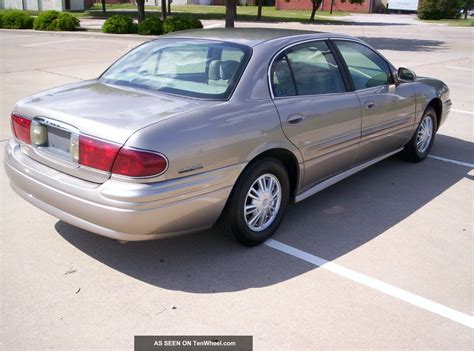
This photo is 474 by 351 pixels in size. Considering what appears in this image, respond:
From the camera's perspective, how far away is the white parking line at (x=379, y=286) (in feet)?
10.3

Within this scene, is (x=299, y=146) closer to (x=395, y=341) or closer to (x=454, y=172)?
(x=395, y=341)

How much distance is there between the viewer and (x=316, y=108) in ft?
13.6

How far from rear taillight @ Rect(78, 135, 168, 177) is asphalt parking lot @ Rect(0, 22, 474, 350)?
2.65 ft

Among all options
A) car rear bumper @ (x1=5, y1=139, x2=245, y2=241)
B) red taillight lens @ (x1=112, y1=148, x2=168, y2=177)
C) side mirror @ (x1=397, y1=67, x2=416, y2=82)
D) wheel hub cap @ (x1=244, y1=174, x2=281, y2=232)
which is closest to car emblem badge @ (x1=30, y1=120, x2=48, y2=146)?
car rear bumper @ (x1=5, y1=139, x2=245, y2=241)

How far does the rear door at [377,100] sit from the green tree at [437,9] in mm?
42938

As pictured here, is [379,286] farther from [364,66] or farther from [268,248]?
[364,66]

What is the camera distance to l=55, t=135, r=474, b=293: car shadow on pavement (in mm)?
3490

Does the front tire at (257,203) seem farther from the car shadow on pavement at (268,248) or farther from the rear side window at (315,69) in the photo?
the rear side window at (315,69)

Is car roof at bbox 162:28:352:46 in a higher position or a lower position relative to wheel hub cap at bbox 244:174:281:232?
higher

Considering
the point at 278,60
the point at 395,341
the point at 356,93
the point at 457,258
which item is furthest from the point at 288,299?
the point at 356,93

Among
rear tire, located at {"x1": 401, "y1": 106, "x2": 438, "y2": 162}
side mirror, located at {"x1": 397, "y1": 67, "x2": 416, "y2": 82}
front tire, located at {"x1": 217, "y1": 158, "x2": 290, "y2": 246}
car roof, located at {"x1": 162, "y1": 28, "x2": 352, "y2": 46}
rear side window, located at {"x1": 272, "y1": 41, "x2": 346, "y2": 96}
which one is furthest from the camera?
rear tire, located at {"x1": 401, "y1": 106, "x2": 438, "y2": 162}

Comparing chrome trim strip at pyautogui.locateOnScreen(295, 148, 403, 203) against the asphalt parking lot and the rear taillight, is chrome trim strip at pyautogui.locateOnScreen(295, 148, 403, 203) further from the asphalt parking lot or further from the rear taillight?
the rear taillight

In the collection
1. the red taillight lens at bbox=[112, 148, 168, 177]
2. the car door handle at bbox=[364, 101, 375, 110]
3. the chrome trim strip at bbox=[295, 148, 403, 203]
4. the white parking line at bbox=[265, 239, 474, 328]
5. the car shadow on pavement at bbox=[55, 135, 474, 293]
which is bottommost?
the white parking line at bbox=[265, 239, 474, 328]

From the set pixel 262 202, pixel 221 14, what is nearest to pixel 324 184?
pixel 262 202
